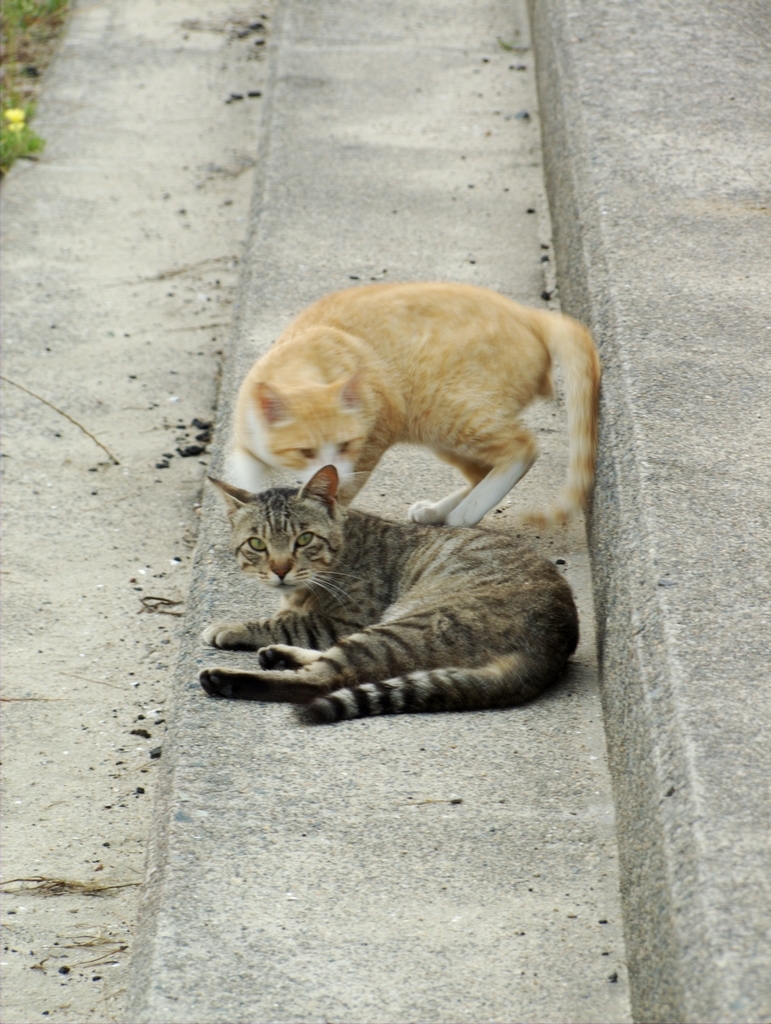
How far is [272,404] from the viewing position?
11.5 ft

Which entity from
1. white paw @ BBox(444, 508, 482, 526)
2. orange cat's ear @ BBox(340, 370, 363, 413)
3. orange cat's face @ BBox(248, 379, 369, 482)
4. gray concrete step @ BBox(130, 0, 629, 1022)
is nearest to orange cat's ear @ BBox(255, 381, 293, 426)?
orange cat's face @ BBox(248, 379, 369, 482)

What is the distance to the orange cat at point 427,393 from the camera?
3543 mm

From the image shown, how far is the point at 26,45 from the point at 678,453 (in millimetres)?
6899

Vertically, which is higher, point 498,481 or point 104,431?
point 498,481

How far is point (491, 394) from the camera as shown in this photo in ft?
11.9

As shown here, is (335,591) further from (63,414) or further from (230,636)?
(63,414)

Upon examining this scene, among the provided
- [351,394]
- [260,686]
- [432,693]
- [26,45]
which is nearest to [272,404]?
[351,394]

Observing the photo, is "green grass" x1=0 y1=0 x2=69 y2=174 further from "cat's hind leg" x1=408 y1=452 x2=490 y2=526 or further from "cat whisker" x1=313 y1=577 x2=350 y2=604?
"cat whisker" x1=313 y1=577 x2=350 y2=604

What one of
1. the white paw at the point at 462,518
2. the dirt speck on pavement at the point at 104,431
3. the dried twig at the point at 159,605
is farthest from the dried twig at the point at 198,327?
the white paw at the point at 462,518

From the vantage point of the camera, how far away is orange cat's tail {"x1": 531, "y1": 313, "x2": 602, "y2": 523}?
3449mm

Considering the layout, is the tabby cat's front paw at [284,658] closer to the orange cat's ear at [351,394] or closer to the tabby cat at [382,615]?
the tabby cat at [382,615]

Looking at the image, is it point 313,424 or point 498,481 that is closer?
point 313,424

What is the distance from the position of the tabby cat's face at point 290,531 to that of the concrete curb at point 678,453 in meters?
0.75

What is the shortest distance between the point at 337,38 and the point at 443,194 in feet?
7.24
